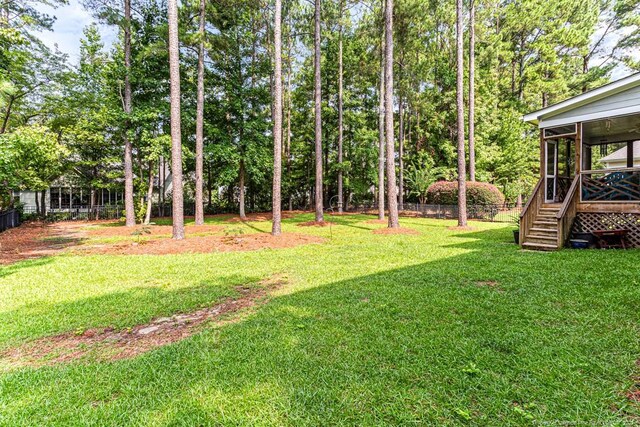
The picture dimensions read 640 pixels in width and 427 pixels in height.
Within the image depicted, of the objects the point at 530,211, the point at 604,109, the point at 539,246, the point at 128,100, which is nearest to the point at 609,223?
the point at 530,211

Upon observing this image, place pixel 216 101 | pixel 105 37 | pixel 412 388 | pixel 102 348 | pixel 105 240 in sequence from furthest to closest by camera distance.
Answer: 1. pixel 216 101
2. pixel 105 37
3. pixel 105 240
4. pixel 102 348
5. pixel 412 388

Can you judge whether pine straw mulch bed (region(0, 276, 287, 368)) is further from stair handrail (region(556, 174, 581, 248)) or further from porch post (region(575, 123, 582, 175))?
porch post (region(575, 123, 582, 175))

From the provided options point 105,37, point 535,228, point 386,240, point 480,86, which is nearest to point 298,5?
point 105,37

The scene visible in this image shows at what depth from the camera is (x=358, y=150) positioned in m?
23.3

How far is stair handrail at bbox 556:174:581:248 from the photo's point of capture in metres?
8.32

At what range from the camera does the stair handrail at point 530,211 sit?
875 centimetres

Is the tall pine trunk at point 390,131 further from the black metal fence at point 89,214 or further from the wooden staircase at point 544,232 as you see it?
the black metal fence at point 89,214

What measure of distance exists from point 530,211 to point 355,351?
870 cm

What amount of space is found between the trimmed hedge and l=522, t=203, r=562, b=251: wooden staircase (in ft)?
32.4

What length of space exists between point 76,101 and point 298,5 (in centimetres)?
1634

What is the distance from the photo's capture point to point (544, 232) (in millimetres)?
8680

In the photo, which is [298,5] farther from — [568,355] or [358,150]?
[568,355]

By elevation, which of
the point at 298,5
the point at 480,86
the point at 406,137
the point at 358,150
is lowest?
the point at 358,150

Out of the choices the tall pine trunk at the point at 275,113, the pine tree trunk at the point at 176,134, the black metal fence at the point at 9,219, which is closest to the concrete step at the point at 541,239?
the tall pine trunk at the point at 275,113
